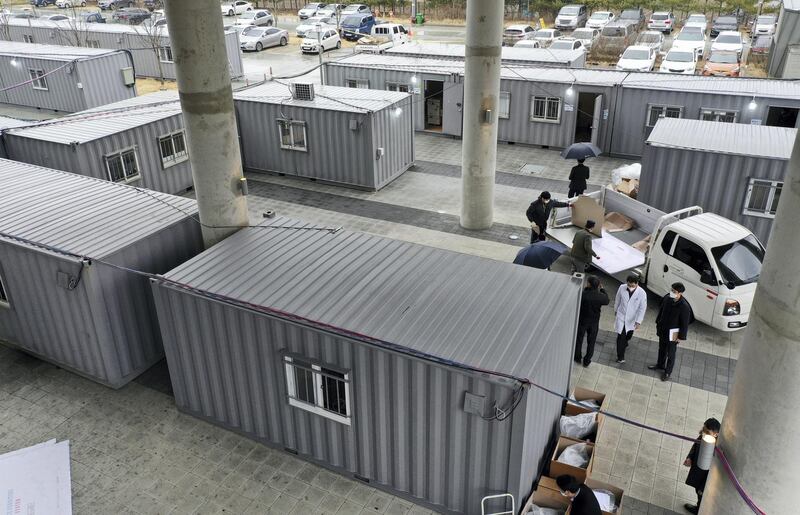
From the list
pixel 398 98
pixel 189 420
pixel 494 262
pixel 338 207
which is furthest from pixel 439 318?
pixel 398 98

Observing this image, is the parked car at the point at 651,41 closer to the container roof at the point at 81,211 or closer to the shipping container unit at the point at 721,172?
the shipping container unit at the point at 721,172

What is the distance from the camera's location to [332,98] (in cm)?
1947

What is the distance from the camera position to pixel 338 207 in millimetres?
18047

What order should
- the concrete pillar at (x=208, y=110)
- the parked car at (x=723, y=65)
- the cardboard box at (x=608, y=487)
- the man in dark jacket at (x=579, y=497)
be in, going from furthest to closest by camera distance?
the parked car at (x=723, y=65) → the concrete pillar at (x=208, y=110) → the cardboard box at (x=608, y=487) → the man in dark jacket at (x=579, y=497)

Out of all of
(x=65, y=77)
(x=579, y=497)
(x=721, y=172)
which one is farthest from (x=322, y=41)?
(x=579, y=497)

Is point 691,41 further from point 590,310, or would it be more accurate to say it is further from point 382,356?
point 382,356

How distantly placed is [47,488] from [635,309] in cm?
936

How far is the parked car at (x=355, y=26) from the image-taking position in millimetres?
43938

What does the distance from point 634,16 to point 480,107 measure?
34.9 metres

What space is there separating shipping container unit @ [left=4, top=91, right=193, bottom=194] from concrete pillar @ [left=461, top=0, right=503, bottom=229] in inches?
286

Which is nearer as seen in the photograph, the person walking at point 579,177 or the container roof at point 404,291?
the container roof at point 404,291

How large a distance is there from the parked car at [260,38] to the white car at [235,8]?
11519 millimetres

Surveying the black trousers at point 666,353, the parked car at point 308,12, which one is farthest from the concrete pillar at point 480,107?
the parked car at point 308,12

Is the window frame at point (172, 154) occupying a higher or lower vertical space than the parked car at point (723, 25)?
lower
